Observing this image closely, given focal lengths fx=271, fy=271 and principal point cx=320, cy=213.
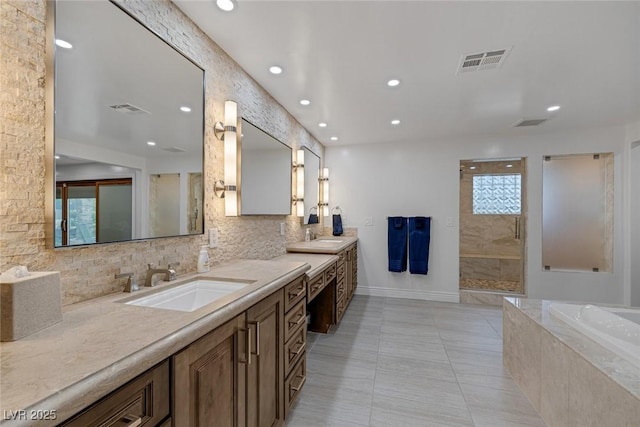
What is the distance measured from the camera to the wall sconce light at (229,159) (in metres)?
1.91

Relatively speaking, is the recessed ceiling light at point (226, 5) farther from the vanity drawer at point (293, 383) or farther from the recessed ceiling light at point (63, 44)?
the vanity drawer at point (293, 383)

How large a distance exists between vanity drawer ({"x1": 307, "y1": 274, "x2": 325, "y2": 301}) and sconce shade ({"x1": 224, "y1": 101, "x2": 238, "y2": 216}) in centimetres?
77

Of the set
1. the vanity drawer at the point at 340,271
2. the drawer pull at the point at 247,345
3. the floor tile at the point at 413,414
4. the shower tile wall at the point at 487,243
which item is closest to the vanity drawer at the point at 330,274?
the vanity drawer at the point at 340,271

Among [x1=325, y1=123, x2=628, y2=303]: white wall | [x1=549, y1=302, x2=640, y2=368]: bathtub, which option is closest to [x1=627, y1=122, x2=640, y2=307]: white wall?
[x1=325, y1=123, x2=628, y2=303]: white wall

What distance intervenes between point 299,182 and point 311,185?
555 millimetres

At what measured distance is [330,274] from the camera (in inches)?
105

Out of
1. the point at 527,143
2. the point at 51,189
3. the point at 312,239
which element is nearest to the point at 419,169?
the point at 527,143

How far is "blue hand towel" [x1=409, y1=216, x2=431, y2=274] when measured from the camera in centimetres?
403

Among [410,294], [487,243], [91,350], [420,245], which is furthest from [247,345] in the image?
[487,243]

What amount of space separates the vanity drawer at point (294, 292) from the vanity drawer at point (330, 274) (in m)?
0.67

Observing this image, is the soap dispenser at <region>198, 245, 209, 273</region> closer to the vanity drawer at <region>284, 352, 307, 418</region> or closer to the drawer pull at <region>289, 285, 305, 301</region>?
the drawer pull at <region>289, 285, 305, 301</region>

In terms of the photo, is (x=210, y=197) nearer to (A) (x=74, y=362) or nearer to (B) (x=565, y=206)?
(A) (x=74, y=362)

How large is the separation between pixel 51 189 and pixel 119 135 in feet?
1.30

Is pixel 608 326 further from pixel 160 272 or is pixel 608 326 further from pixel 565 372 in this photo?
pixel 160 272
